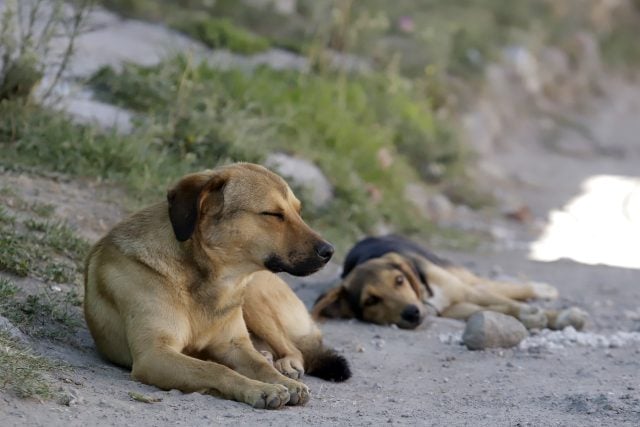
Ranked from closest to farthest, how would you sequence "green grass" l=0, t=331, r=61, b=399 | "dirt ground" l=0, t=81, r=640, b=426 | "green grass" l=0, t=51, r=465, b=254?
1. "green grass" l=0, t=331, r=61, b=399
2. "dirt ground" l=0, t=81, r=640, b=426
3. "green grass" l=0, t=51, r=465, b=254

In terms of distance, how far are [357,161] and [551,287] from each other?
12.4 feet

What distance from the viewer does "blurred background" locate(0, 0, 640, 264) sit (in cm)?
945

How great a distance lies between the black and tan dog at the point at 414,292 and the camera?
8203 mm

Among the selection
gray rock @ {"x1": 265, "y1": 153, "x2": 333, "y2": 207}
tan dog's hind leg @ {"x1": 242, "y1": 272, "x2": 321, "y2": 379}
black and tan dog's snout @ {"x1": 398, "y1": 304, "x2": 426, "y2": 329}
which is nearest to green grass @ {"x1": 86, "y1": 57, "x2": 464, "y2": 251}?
gray rock @ {"x1": 265, "y1": 153, "x2": 333, "y2": 207}

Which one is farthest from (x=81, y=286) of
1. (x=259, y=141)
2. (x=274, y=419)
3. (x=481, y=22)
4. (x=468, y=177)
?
(x=481, y=22)

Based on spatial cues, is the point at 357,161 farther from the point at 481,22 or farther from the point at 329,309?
the point at 481,22

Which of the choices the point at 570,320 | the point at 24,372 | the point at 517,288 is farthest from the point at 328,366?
the point at 517,288

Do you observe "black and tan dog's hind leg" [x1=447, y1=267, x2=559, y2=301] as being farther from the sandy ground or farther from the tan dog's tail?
the tan dog's tail

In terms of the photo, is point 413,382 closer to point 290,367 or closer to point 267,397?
point 290,367

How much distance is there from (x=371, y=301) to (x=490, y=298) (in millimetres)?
1204

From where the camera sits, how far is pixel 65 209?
8.25 metres

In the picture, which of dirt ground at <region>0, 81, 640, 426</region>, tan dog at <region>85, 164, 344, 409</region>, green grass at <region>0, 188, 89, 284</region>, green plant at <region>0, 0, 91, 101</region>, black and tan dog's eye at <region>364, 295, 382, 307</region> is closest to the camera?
dirt ground at <region>0, 81, 640, 426</region>

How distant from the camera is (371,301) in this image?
830 cm

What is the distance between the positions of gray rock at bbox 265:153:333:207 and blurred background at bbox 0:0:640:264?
3 centimetres
